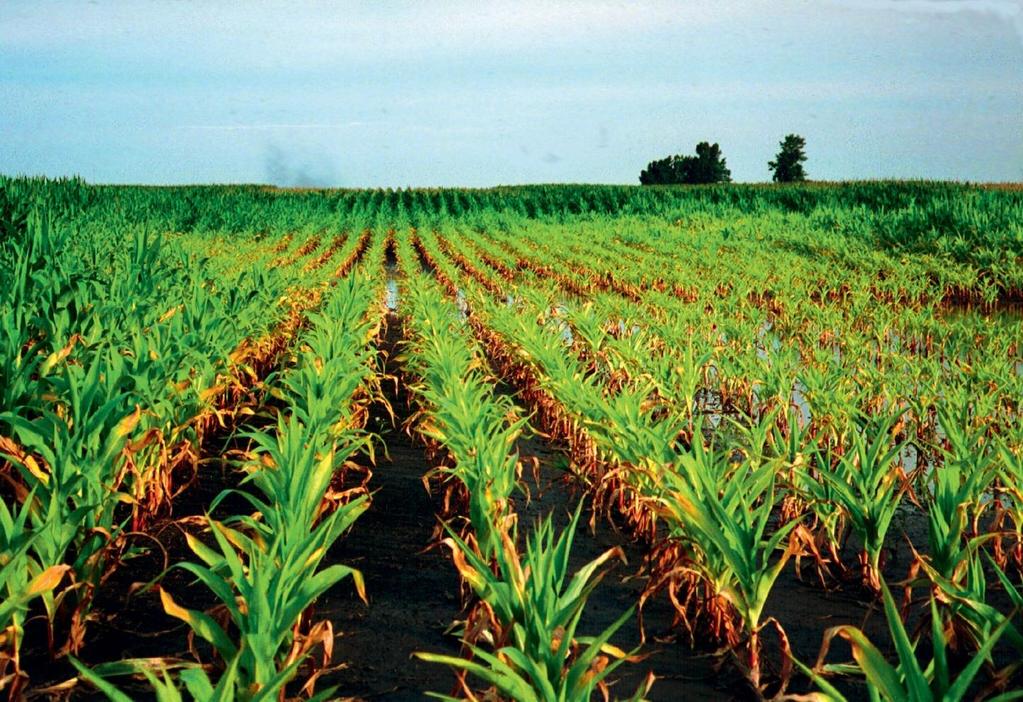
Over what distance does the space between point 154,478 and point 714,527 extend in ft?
8.73

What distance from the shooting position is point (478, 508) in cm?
361

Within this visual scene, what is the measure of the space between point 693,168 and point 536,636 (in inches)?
2714

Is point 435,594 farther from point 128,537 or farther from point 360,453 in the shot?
point 360,453

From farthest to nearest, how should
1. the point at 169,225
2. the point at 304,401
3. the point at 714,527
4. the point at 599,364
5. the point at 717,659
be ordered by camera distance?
the point at 169,225 → the point at 599,364 → the point at 304,401 → the point at 717,659 → the point at 714,527

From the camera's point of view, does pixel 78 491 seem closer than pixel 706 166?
Yes

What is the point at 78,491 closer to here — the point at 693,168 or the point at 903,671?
the point at 903,671

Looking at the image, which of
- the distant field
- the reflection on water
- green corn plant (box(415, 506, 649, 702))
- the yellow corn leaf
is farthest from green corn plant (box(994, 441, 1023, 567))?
the reflection on water

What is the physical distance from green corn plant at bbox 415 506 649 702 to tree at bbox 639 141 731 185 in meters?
67.7

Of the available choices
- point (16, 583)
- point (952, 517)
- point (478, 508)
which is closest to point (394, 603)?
point (478, 508)

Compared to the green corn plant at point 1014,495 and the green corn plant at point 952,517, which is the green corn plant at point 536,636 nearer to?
the green corn plant at point 952,517

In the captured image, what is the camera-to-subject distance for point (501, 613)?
2783mm

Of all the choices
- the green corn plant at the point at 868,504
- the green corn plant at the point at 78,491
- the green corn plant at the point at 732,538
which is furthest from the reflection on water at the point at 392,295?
the green corn plant at the point at 732,538

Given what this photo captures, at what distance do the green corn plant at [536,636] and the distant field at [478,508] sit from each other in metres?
0.01

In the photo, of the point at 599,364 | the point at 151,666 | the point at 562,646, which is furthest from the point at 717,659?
the point at 599,364
